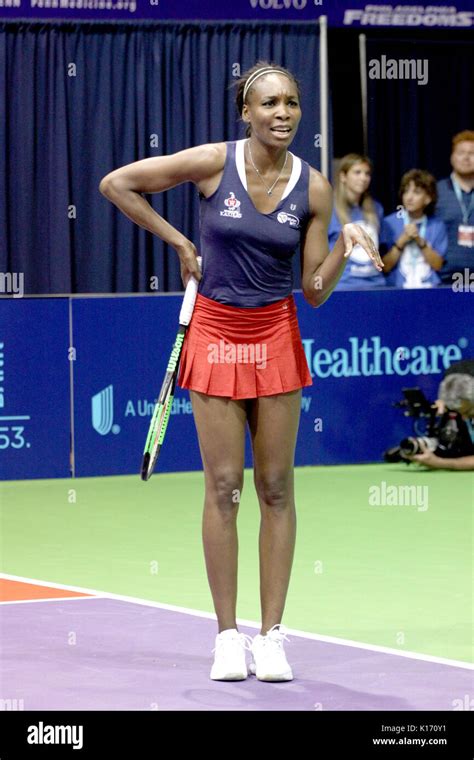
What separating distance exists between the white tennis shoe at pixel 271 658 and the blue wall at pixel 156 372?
569 cm

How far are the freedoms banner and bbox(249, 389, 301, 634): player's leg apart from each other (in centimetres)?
863

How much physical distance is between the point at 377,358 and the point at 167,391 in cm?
623

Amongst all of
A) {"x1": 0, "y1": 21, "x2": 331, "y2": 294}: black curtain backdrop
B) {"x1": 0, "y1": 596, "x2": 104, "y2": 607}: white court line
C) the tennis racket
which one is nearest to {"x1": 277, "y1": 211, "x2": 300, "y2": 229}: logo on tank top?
the tennis racket

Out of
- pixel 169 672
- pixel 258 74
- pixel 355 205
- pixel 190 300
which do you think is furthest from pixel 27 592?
pixel 355 205

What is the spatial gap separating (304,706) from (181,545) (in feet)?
11.8

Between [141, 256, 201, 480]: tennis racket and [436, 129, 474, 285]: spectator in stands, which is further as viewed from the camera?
[436, 129, 474, 285]: spectator in stands

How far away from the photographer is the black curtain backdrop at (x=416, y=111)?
14.9 m

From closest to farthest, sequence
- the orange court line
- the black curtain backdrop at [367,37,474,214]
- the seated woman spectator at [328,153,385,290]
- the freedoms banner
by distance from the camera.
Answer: the orange court line
the seated woman spectator at [328,153,385,290]
the freedoms banner
the black curtain backdrop at [367,37,474,214]

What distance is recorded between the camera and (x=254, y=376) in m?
5.81

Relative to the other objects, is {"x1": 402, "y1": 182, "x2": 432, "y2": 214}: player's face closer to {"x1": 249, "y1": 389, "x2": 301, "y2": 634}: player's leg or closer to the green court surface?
the green court surface

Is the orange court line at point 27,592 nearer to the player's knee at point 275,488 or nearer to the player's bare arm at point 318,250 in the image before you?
the player's knee at point 275,488

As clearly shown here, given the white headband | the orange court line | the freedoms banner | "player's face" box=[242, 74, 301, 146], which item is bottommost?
the orange court line

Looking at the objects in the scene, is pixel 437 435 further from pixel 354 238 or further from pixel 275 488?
pixel 354 238

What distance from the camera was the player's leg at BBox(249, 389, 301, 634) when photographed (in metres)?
5.84
